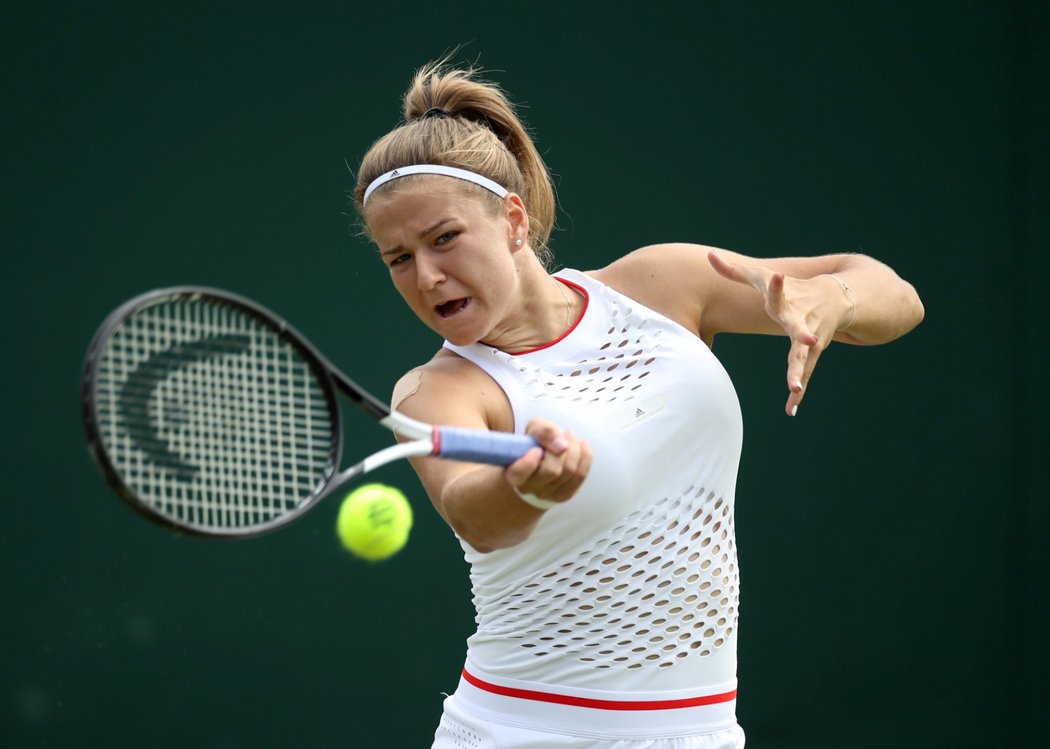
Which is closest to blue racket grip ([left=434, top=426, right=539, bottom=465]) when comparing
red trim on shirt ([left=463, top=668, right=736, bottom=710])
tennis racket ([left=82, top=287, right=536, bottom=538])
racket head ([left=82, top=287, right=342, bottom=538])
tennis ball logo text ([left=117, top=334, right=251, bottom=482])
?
tennis racket ([left=82, top=287, right=536, bottom=538])

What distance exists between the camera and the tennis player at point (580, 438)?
185 centimetres

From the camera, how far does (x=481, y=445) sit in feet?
4.99

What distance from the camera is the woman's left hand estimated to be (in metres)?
1.84

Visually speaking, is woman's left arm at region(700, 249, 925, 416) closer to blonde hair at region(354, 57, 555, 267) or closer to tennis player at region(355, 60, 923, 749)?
tennis player at region(355, 60, 923, 749)

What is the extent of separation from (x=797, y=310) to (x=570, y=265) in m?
1.79

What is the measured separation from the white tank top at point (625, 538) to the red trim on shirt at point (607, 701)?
0.06 feet

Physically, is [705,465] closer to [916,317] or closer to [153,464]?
[916,317]

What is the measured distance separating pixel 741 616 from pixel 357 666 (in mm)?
1036

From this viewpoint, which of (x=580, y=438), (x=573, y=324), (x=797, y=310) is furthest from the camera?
(x=573, y=324)

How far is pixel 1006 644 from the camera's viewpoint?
3.78 m

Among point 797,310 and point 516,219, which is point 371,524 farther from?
point 797,310

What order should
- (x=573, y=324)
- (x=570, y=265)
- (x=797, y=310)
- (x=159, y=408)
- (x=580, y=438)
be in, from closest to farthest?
(x=159, y=408)
(x=580, y=438)
(x=797, y=310)
(x=573, y=324)
(x=570, y=265)

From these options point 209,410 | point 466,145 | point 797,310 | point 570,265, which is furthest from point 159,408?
point 570,265

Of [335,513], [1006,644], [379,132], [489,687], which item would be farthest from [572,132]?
[489,687]
